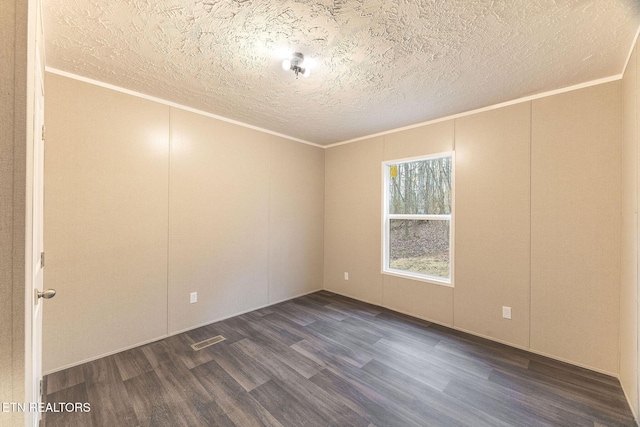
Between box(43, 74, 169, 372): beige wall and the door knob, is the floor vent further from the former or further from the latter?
the door knob

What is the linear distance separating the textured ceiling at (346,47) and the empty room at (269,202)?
0.02 meters

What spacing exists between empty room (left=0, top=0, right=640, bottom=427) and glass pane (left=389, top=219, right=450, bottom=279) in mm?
26

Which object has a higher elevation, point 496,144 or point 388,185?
point 496,144

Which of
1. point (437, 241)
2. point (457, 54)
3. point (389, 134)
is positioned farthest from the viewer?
point (389, 134)

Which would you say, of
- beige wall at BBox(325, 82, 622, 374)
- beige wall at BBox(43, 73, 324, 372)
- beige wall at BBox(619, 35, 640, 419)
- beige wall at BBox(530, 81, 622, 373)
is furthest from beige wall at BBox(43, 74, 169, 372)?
beige wall at BBox(619, 35, 640, 419)

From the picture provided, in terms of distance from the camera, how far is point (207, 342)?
Answer: 2.65m

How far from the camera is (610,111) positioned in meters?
2.15

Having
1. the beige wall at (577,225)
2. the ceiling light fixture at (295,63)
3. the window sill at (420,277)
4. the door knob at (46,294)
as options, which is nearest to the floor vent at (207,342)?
the door knob at (46,294)

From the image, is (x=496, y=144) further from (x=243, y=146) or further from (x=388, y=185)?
A: (x=243, y=146)

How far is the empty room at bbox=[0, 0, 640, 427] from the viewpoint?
153cm

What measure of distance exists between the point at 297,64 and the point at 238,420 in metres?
2.55

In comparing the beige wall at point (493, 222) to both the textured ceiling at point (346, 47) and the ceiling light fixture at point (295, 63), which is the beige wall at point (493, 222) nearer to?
the textured ceiling at point (346, 47)

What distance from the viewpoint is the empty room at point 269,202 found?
153 centimetres

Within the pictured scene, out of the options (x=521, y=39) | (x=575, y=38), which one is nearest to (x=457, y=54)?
(x=521, y=39)
